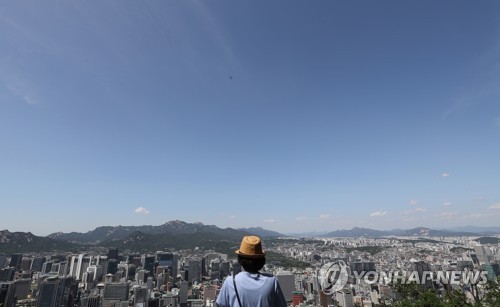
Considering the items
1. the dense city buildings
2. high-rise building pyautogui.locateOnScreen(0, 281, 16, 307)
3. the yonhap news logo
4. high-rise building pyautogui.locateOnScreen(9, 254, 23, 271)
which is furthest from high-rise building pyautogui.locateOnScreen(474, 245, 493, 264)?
high-rise building pyautogui.locateOnScreen(9, 254, 23, 271)

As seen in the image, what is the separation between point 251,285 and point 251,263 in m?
0.11

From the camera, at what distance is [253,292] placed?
1.48 m

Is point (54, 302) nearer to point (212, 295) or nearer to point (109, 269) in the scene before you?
point (212, 295)

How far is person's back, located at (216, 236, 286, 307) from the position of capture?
1483 millimetres

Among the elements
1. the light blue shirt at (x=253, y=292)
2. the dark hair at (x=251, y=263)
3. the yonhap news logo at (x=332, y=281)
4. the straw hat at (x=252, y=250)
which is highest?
the straw hat at (x=252, y=250)

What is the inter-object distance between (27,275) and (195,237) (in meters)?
67.1

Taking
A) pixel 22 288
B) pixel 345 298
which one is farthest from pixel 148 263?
pixel 345 298

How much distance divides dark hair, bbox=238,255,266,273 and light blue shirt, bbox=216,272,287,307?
1.3 inches

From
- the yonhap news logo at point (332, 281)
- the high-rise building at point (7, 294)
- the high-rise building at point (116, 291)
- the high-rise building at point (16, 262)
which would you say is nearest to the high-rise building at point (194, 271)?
the high-rise building at point (116, 291)

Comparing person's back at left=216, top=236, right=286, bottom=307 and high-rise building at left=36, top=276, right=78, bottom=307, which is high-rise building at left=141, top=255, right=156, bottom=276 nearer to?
high-rise building at left=36, top=276, right=78, bottom=307

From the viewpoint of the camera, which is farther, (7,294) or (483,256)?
(483,256)

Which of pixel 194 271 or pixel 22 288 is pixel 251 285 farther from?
pixel 194 271

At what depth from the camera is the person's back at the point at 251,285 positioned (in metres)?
1.48

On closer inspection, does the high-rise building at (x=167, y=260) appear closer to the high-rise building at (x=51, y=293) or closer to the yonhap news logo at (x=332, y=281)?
the high-rise building at (x=51, y=293)
